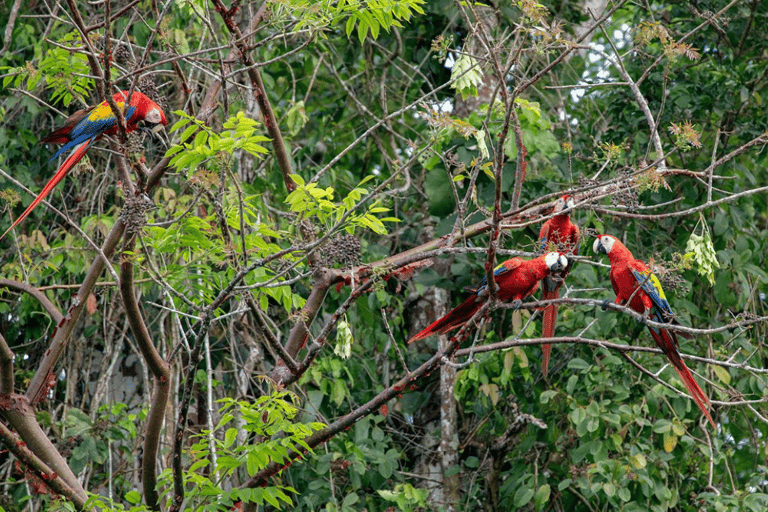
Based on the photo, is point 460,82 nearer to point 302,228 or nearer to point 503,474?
point 302,228

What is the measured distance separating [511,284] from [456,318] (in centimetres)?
36

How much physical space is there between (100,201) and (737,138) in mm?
3416

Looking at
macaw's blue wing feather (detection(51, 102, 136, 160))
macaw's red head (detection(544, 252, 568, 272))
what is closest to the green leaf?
macaw's red head (detection(544, 252, 568, 272))

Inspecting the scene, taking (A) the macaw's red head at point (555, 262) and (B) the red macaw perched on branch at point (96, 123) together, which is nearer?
(B) the red macaw perched on branch at point (96, 123)

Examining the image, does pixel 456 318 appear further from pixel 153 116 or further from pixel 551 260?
pixel 153 116

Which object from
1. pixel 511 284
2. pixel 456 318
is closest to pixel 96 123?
pixel 456 318

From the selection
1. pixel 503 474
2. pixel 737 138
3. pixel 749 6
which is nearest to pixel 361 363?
pixel 503 474

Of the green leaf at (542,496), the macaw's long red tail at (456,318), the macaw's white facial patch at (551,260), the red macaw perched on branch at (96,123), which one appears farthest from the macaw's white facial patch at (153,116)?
the green leaf at (542,496)

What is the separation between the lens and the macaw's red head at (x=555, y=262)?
344cm

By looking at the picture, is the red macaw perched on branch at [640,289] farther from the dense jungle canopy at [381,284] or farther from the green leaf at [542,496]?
the green leaf at [542,496]

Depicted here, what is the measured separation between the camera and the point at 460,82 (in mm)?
3059

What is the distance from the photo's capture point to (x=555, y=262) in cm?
345

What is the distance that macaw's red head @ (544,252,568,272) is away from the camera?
344 centimetres

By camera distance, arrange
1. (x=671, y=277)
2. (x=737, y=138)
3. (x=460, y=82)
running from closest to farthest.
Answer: (x=671, y=277) → (x=460, y=82) → (x=737, y=138)
